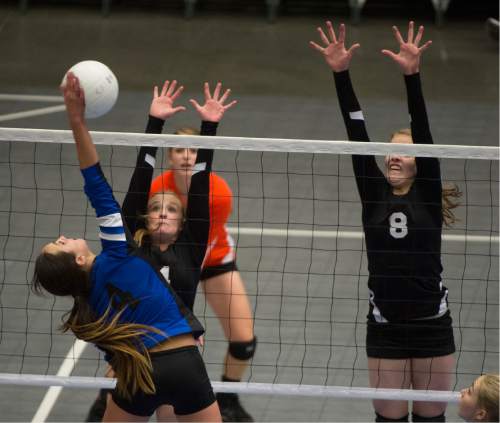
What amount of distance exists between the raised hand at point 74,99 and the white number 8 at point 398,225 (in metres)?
1.83

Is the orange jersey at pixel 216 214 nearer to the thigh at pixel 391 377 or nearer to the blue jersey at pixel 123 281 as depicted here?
the thigh at pixel 391 377

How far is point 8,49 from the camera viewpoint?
14.1 metres

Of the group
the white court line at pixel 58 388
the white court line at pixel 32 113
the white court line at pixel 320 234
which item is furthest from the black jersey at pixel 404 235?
the white court line at pixel 32 113

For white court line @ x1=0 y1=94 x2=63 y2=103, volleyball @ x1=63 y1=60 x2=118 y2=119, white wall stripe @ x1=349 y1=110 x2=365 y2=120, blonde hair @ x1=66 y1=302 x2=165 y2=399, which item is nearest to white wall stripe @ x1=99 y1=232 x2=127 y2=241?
blonde hair @ x1=66 y1=302 x2=165 y2=399

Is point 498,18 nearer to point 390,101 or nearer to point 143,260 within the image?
point 390,101

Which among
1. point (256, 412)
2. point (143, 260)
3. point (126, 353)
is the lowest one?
point (256, 412)

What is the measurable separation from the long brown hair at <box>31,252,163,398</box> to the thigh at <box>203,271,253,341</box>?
197 centimetres

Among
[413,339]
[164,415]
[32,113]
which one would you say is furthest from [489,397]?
[32,113]

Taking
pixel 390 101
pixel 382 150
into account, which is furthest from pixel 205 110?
pixel 390 101

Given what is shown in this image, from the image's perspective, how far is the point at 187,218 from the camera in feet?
16.8

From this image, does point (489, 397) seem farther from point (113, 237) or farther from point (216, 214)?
point (216, 214)

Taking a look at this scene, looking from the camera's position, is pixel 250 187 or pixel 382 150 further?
pixel 250 187

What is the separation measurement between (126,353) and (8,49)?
10.7 m

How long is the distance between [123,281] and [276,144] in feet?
4.20
